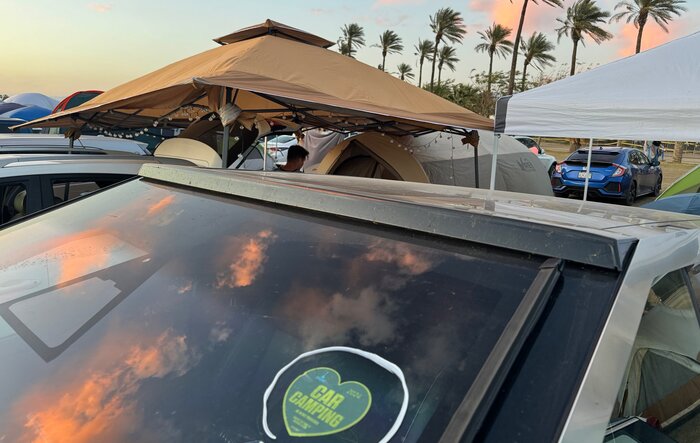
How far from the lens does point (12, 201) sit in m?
3.86

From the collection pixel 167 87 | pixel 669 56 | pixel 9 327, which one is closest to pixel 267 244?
pixel 9 327

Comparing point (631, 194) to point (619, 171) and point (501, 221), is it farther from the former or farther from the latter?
point (501, 221)

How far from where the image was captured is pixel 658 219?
158 cm

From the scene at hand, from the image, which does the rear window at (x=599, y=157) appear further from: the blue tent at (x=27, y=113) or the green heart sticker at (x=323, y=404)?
the blue tent at (x=27, y=113)

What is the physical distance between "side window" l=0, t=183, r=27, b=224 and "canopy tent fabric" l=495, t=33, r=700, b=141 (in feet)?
16.3

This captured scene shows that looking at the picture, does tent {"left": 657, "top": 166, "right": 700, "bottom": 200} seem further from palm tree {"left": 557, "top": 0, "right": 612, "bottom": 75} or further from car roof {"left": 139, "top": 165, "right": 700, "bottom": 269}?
palm tree {"left": 557, "top": 0, "right": 612, "bottom": 75}

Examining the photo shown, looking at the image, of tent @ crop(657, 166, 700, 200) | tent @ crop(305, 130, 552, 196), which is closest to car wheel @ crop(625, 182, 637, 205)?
tent @ crop(305, 130, 552, 196)

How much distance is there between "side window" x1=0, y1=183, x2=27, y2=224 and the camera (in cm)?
380

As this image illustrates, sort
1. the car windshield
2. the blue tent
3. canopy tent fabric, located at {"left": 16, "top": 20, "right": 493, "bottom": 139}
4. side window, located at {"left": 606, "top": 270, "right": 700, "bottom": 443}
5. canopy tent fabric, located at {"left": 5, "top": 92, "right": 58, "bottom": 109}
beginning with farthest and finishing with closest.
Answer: canopy tent fabric, located at {"left": 5, "top": 92, "right": 58, "bottom": 109}, the blue tent, the car windshield, canopy tent fabric, located at {"left": 16, "top": 20, "right": 493, "bottom": 139}, side window, located at {"left": 606, "top": 270, "right": 700, "bottom": 443}

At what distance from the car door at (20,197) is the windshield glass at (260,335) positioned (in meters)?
2.66

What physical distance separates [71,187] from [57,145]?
3921mm

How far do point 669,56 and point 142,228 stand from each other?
558 centimetres

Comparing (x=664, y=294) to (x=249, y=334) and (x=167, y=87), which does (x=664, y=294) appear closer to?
(x=249, y=334)

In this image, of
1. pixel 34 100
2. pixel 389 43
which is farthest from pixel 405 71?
pixel 34 100
